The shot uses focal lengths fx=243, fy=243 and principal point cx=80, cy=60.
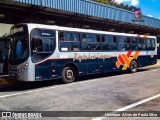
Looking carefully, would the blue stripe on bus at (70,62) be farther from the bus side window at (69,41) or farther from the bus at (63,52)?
the bus side window at (69,41)

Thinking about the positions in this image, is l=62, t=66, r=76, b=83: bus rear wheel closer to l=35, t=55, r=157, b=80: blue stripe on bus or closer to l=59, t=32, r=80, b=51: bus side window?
l=35, t=55, r=157, b=80: blue stripe on bus

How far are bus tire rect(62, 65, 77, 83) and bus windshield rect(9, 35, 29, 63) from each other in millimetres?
2401

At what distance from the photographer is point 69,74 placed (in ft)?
41.9

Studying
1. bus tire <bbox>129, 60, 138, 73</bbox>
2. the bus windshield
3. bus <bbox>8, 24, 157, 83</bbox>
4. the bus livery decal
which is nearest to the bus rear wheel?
bus <bbox>8, 24, 157, 83</bbox>

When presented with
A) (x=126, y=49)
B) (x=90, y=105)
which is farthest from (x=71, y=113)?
(x=126, y=49)

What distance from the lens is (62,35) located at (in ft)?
40.5

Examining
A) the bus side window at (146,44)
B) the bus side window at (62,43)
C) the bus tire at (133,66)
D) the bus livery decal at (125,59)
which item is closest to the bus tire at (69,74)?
the bus side window at (62,43)

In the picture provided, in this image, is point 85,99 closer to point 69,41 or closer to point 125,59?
point 69,41

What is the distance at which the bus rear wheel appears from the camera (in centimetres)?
1244

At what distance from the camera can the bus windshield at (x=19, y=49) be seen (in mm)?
10844

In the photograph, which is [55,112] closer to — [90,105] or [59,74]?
[90,105]

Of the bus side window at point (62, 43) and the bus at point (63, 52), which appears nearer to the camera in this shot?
the bus at point (63, 52)

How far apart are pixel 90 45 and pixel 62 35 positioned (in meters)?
2.22

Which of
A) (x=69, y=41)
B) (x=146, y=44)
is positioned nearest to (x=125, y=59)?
(x=146, y=44)
